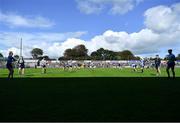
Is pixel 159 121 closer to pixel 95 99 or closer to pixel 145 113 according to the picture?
pixel 145 113

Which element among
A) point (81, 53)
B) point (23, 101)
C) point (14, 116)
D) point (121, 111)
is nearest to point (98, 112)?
point (121, 111)

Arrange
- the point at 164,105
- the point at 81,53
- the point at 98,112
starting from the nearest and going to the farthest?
the point at 98,112
the point at 164,105
the point at 81,53

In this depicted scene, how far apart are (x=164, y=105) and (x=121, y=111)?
1519mm

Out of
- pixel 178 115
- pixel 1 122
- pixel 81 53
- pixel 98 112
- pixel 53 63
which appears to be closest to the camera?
pixel 1 122

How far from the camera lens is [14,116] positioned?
26.8ft

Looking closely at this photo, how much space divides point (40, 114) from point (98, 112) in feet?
4.18

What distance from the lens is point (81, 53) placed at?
637 feet

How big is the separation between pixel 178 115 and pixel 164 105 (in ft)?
5.46

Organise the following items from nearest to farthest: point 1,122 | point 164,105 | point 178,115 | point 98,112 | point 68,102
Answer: point 1,122, point 178,115, point 98,112, point 164,105, point 68,102

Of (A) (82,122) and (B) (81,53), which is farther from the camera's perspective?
(B) (81,53)

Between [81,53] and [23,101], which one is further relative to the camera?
[81,53]

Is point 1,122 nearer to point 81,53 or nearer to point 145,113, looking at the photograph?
point 145,113

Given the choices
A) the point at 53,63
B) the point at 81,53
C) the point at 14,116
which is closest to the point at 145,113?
the point at 14,116

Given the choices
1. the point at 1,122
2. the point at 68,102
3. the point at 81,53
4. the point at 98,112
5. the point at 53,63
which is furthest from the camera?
the point at 81,53
